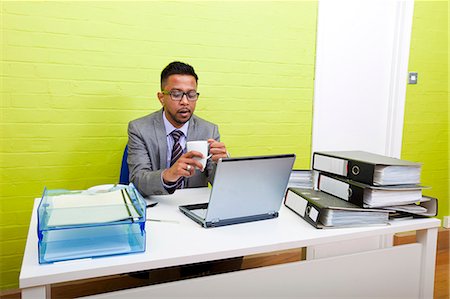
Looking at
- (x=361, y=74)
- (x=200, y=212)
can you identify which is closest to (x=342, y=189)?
(x=200, y=212)

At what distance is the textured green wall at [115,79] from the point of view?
2.11 m

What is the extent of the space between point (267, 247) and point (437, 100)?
2652 millimetres

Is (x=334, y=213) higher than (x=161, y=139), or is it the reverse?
(x=161, y=139)

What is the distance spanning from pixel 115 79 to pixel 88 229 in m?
1.39

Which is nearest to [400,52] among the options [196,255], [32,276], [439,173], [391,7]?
[391,7]

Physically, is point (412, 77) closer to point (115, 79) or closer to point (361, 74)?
point (361, 74)

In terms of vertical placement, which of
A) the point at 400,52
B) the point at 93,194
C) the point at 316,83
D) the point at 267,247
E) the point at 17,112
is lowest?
the point at 267,247

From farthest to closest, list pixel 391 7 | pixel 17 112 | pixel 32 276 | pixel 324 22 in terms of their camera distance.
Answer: pixel 391 7, pixel 324 22, pixel 17 112, pixel 32 276

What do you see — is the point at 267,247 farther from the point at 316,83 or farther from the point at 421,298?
the point at 316,83

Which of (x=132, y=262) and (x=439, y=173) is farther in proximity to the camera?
(x=439, y=173)

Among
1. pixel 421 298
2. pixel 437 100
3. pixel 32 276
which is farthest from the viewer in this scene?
pixel 437 100

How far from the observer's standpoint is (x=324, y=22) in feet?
8.77

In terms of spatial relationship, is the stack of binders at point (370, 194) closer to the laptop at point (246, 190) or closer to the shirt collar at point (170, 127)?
the laptop at point (246, 190)

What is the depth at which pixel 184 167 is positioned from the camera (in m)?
1.39
